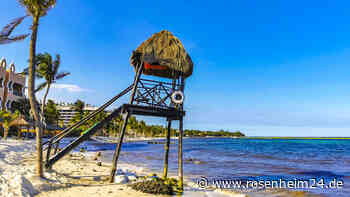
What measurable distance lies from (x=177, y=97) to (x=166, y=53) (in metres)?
2.09

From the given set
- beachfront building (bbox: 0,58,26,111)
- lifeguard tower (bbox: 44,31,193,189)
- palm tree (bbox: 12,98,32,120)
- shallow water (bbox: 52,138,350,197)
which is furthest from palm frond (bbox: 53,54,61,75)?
palm tree (bbox: 12,98,32,120)

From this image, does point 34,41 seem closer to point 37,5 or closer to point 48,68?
point 37,5

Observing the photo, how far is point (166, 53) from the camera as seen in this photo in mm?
11039

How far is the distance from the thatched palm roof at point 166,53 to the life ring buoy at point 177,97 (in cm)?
101

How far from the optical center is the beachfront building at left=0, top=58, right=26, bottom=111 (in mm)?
46125

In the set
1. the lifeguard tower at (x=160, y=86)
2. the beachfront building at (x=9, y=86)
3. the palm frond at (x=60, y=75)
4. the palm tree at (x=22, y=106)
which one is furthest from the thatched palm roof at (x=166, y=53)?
the palm tree at (x=22, y=106)

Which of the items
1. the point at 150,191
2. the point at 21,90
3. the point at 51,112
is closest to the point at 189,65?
the point at 150,191

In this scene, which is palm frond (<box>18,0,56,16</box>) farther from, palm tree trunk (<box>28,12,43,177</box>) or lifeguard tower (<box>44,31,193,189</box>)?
lifeguard tower (<box>44,31,193,189</box>)

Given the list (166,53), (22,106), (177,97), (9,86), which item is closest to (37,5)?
(166,53)

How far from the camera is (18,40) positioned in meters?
8.41

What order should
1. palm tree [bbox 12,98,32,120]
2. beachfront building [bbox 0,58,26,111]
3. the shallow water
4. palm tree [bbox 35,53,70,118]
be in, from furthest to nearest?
palm tree [bbox 12,98,32,120], beachfront building [bbox 0,58,26,111], palm tree [bbox 35,53,70,118], the shallow water

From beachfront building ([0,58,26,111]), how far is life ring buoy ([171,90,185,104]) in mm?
47369

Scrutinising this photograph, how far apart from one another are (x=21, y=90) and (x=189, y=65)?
56610 millimetres

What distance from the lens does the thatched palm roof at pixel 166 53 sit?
10.8m
